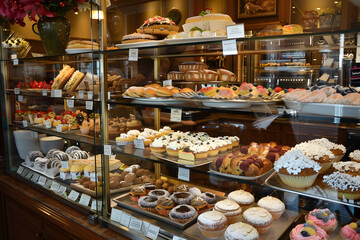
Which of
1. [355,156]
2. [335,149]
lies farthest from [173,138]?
[355,156]

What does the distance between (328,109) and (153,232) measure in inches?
47.9

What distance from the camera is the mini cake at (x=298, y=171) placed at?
1503mm

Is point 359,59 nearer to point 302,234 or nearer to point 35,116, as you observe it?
point 302,234

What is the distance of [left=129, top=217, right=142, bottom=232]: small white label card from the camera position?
196 cm

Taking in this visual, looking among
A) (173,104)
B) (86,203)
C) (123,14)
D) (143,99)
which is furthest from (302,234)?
(123,14)

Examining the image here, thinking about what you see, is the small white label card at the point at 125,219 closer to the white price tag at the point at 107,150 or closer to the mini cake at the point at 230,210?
the white price tag at the point at 107,150

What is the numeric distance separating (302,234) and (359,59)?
1063 mm

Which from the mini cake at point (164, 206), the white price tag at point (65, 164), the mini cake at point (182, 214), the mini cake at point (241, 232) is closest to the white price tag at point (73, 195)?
the white price tag at point (65, 164)

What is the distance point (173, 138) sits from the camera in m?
2.29

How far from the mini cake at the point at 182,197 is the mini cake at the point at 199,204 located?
4 centimetres

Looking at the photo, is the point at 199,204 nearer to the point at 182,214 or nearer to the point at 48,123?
Answer: the point at 182,214

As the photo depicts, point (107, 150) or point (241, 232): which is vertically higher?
point (107, 150)

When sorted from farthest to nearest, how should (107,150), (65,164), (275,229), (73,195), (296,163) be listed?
1. (65,164)
2. (73,195)
3. (107,150)
4. (275,229)
5. (296,163)

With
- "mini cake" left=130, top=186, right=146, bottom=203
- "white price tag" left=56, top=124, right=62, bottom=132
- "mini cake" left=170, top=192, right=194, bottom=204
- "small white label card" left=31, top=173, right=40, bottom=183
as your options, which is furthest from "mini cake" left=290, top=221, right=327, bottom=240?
"small white label card" left=31, top=173, right=40, bottom=183
